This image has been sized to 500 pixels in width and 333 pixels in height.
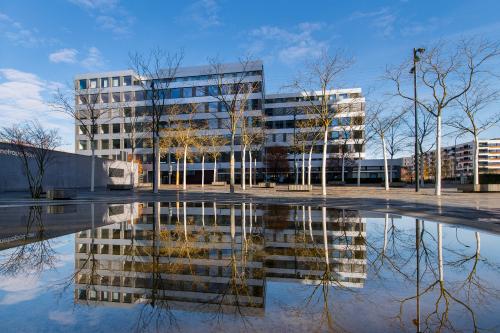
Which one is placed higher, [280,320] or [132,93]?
[132,93]

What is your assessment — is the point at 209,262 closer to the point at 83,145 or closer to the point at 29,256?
the point at 29,256

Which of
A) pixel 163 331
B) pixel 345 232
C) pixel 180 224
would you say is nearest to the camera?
pixel 163 331

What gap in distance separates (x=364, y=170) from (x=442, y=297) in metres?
77.3

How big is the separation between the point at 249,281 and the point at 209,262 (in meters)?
1.26

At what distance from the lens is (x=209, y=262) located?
6.05m

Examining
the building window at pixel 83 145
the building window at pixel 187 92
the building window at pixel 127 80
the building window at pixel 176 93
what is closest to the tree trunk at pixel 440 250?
the building window at pixel 187 92

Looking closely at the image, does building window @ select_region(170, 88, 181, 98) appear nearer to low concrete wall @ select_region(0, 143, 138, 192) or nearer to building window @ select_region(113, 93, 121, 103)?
building window @ select_region(113, 93, 121, 103)

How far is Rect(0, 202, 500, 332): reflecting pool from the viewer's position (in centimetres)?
360

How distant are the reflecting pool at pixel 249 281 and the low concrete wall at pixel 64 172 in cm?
2390

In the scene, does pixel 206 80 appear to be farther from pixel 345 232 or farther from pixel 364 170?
pixel 345 232

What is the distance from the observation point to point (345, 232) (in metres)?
9.28

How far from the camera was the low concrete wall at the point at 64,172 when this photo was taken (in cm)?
2870

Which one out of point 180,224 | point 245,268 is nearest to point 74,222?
point 180,224

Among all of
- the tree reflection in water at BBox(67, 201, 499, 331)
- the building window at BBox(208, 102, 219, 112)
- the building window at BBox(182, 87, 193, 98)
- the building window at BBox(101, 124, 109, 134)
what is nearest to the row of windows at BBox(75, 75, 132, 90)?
the building window at BBox(101, 124, 109, 134)
